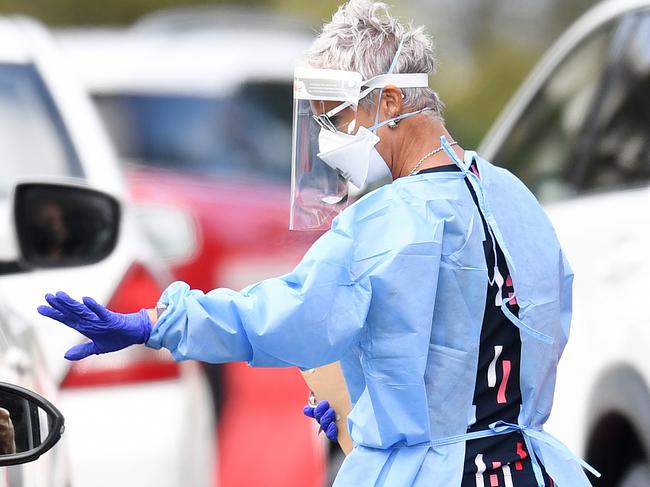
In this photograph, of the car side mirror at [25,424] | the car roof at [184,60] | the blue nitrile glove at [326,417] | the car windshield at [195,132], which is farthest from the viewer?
the car roof at [184,60]

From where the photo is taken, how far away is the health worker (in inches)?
111

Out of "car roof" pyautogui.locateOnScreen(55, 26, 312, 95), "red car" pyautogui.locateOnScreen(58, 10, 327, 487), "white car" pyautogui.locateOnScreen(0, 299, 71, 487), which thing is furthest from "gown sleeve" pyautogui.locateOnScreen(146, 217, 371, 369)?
"car roof" pyautogui.locateOnScreen(55, 26, 312, 95)

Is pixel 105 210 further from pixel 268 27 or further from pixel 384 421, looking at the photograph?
pixel 268 27

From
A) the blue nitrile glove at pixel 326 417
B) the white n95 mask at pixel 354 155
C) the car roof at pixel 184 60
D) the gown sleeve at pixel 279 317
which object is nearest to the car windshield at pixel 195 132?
the car roof at pixel 184 60

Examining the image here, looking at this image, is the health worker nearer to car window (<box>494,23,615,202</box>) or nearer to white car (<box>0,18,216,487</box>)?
white car (<box>0,18,216,487</box>)

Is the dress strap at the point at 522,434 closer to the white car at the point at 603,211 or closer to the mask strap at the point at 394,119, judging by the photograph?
the mask strap at the point at 394,119

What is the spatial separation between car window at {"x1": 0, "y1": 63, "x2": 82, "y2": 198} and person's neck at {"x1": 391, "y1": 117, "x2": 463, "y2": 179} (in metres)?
2.27

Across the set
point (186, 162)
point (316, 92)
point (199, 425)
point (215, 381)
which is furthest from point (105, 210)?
point (186, 162)

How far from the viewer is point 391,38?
3074mm

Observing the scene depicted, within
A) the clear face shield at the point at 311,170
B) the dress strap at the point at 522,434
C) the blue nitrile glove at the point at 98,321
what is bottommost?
the dress strap at the point at 522,434

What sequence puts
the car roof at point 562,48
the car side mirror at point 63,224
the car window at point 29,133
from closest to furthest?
1. the car side mirror at point 63,224
2. the car roof at point 562,48
3. the car window at point 29,133

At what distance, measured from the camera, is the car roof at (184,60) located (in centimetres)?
1175

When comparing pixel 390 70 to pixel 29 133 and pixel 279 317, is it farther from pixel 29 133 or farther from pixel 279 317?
pixel 29 133

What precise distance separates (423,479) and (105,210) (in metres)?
1.68
